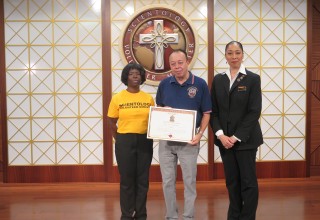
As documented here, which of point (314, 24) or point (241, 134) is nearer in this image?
point (241, 134)

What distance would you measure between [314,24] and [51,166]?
3.68 meters

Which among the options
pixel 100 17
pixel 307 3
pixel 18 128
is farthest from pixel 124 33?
pixel 307 3

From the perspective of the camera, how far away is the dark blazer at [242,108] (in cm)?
231

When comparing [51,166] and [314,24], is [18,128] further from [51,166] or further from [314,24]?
[314,24]

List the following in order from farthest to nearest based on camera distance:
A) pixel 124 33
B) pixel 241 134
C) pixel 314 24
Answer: pixel 314 24 → pixel 124 33 → pixel 241 134

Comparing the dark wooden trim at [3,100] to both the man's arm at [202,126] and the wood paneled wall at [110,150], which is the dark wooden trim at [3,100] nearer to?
the wood paneled wall at [110,150]

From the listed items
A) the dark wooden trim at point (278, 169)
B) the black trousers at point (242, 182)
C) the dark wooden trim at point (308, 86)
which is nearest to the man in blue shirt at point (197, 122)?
the black trousers at point (242, 182)

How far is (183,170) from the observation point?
8.06 feet

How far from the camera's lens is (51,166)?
394cm

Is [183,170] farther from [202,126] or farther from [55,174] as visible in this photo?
[55,174]

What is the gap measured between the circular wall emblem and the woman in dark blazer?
149cm

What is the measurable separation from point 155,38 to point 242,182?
6.81ft

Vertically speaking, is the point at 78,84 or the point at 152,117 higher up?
the point at 78,84

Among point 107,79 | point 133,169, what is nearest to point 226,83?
point 133,169
